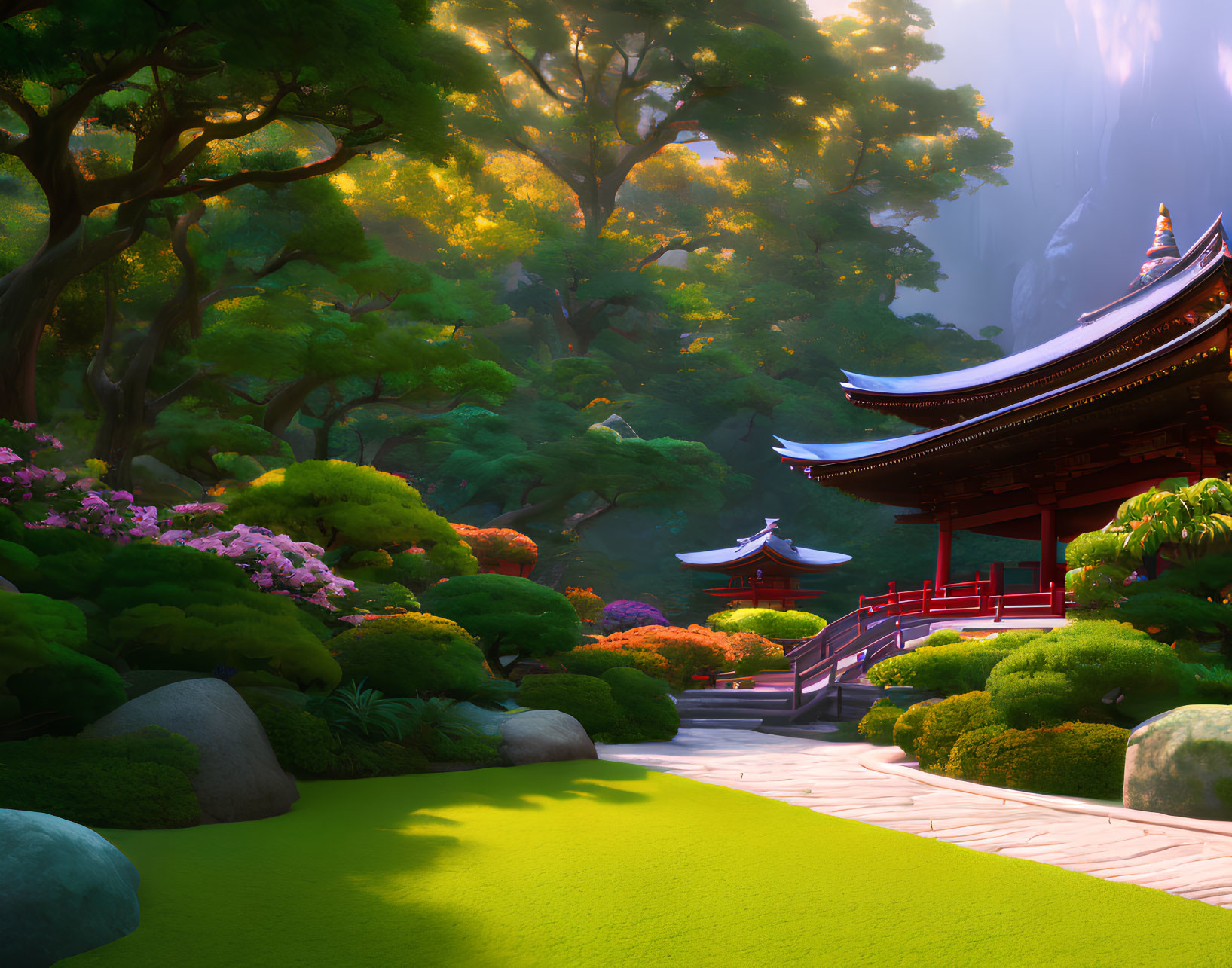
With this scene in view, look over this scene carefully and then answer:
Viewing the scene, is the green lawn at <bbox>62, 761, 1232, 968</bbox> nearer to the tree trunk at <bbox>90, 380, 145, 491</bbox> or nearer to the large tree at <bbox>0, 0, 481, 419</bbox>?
the large tree at <bbox>0, 0, 481, 419</bbox>

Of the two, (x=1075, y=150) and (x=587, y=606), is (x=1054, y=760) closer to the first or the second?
(x=587, y=606)

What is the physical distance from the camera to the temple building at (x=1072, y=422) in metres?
12.4

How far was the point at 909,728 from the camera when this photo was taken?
8.32 meters

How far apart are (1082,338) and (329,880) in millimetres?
18765

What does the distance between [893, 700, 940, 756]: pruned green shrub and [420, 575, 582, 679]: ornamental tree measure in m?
3.96

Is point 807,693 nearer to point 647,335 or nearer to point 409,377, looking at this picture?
point 409,377

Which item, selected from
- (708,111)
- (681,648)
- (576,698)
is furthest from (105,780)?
(708,111)

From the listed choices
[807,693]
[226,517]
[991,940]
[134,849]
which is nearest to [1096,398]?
[807,693]

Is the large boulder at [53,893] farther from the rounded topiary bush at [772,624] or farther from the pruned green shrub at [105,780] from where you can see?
the rounded topiary bush at [772,624]

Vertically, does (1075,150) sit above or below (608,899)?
above

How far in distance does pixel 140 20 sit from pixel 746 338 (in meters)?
31.0

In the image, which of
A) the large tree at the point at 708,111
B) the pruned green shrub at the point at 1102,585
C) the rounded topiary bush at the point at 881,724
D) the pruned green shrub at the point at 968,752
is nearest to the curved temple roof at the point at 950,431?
the pruned green shrub at the point at 1102,585

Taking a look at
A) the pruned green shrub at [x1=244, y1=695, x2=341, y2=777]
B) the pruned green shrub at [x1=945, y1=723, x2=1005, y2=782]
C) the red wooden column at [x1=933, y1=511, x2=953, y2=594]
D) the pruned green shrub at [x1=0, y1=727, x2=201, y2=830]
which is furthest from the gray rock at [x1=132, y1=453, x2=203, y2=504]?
the red wooden column at [x1=933, y1=511, x2=953, y2=594]

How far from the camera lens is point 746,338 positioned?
37.0m
